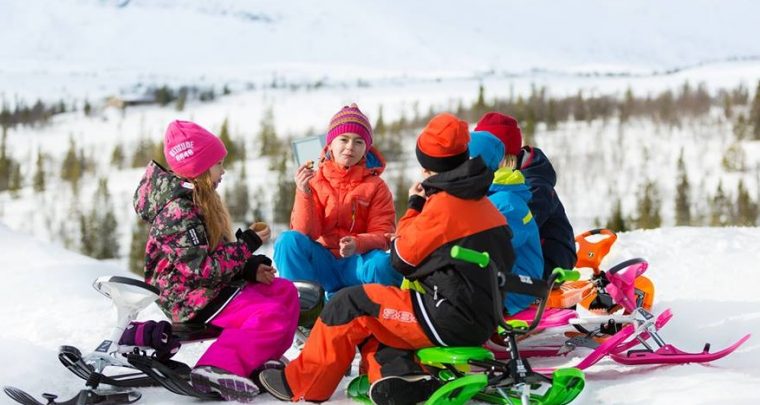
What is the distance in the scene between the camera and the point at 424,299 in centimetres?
419

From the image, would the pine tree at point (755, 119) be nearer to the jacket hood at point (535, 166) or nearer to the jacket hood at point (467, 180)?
the jacket hood at point (535, 166)

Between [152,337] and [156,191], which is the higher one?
[156,191]

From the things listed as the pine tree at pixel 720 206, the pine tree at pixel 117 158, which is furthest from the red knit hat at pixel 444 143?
the pine tree at pixel 117 158

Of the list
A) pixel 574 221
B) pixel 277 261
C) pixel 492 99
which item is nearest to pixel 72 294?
pixel 277 261

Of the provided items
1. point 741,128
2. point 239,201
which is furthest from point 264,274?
point 741,128

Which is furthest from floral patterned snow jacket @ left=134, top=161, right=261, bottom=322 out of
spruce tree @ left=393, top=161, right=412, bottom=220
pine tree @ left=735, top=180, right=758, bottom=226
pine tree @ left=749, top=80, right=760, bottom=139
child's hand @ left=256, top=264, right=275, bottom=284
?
pine tree @ left=749, top=80, right=760, bottom=139

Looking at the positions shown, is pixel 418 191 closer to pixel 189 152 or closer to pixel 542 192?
pixel 189 152

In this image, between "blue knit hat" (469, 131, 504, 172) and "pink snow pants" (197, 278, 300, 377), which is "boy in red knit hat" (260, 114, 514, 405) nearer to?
"pink snow pants" (197, 278, 300, 377)

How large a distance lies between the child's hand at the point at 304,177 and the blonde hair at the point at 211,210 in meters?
0.86

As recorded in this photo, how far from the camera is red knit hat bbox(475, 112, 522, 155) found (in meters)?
5.75

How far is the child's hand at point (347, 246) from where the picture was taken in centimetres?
533

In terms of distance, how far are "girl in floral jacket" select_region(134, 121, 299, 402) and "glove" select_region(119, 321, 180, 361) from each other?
0.40 feet

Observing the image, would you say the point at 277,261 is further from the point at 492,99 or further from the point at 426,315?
the point at 492,99

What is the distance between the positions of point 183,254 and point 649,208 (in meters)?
72.0
